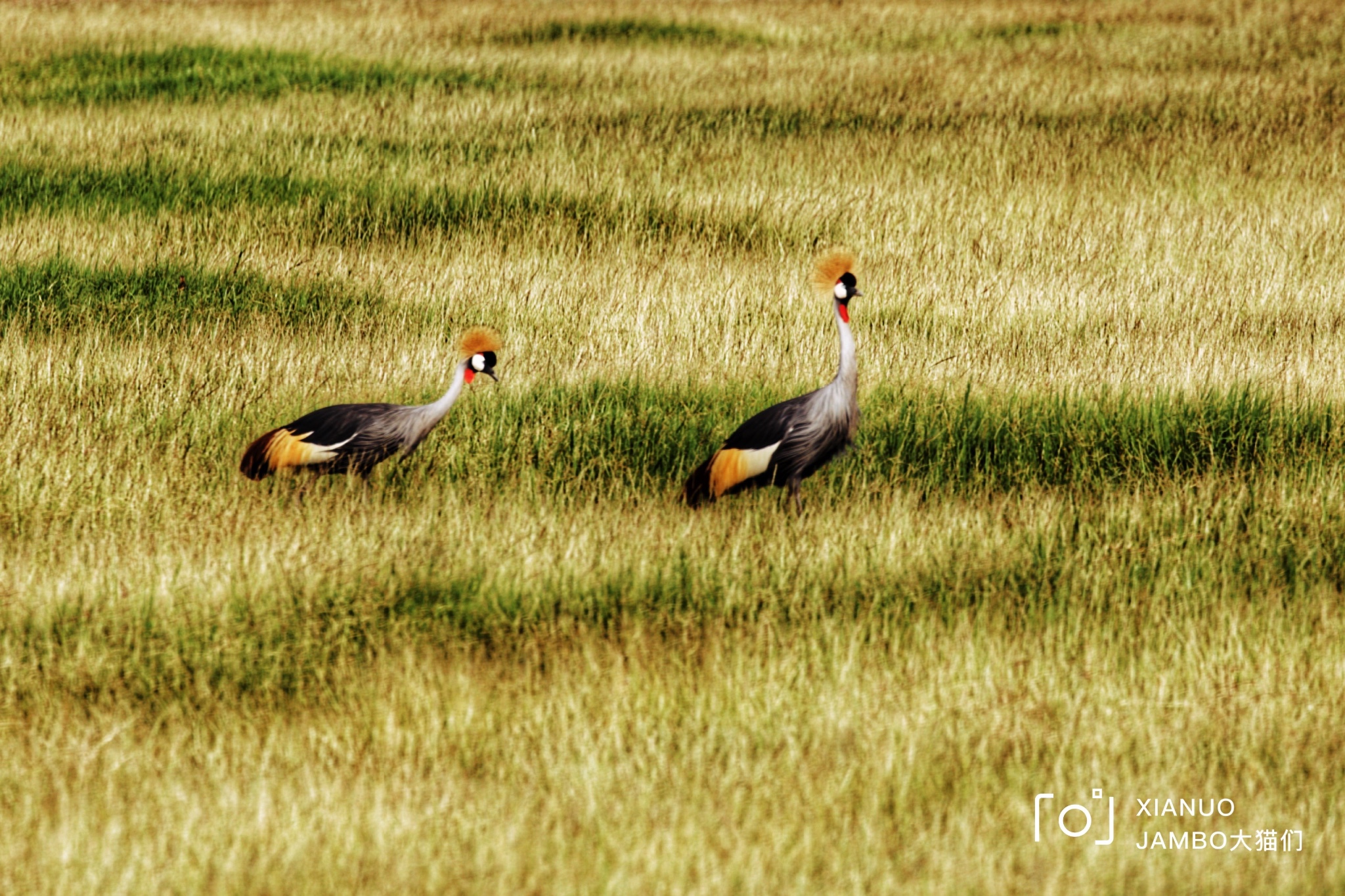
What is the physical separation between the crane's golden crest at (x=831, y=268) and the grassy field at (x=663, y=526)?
33.1 inches

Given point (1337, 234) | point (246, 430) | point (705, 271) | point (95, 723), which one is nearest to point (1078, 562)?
point (95, 723)

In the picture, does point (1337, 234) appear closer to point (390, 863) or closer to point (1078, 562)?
point (1078, 562)

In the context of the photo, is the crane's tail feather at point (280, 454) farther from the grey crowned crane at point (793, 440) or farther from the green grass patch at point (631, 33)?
the green grass patch at point (631, 33)

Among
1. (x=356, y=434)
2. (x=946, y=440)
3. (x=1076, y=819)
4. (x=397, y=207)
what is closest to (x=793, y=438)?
(x=946, y=440)

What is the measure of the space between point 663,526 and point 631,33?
17706 millimetres

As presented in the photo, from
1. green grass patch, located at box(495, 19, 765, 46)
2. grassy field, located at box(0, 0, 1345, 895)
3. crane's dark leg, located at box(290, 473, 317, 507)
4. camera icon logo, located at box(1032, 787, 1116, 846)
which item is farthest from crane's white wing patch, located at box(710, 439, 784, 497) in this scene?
green grass patch, located at box(495, 19, 765, 46)

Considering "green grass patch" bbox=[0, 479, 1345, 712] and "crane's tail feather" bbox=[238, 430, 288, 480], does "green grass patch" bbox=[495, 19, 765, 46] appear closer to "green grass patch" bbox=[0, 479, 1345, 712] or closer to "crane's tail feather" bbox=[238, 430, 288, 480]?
"crane's tail feather" bbox=[238, 430, 288, 480]

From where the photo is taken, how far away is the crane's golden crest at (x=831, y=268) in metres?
5.52

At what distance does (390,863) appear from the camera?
3.29 m

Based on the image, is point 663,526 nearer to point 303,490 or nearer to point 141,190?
point 303,490

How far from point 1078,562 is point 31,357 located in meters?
5.35

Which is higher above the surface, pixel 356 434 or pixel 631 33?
pixel 631 33

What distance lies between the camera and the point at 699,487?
17.9 feet

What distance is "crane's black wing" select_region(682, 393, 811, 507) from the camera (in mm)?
5285
